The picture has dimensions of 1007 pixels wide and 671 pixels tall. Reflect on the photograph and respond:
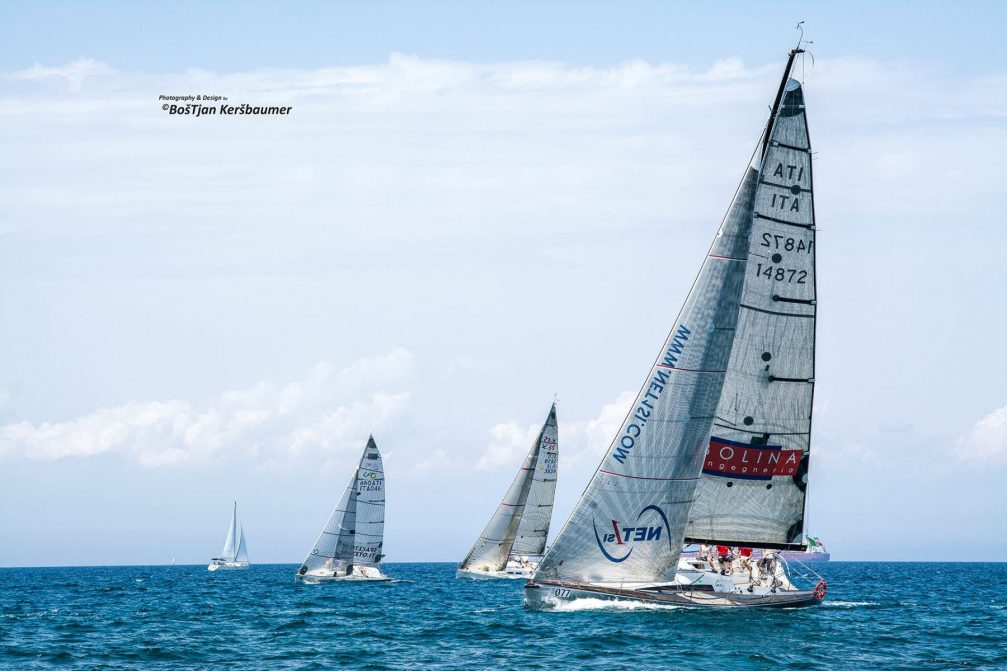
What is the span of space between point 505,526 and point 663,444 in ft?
144

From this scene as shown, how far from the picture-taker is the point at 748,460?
37.5 metres

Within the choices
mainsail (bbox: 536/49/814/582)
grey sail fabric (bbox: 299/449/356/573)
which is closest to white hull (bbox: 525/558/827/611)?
mainsail (bbox: 536/49/814/582)

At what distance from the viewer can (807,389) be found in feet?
122

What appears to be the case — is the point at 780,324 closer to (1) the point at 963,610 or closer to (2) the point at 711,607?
(2) the point at 711,607

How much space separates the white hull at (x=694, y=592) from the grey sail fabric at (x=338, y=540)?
35985 millimetres

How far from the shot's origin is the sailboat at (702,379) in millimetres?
35719

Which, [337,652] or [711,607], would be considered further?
[711,607]

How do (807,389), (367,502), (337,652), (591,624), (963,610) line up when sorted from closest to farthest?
1. (337,652)
2. (591,624)
3. (807,389)
4. (963,610)
5. (367,502)

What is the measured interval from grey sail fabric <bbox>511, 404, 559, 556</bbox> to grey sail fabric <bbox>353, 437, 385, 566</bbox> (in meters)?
10.0

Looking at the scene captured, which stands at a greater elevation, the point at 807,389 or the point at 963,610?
the point at 807,389

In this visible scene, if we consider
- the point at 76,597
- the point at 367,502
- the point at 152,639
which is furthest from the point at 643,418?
the point at 76,597

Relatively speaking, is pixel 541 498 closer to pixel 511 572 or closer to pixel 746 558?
pixel 511 572

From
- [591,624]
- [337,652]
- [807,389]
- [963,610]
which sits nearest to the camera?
[337,652]

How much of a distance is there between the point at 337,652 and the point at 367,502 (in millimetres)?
40427
